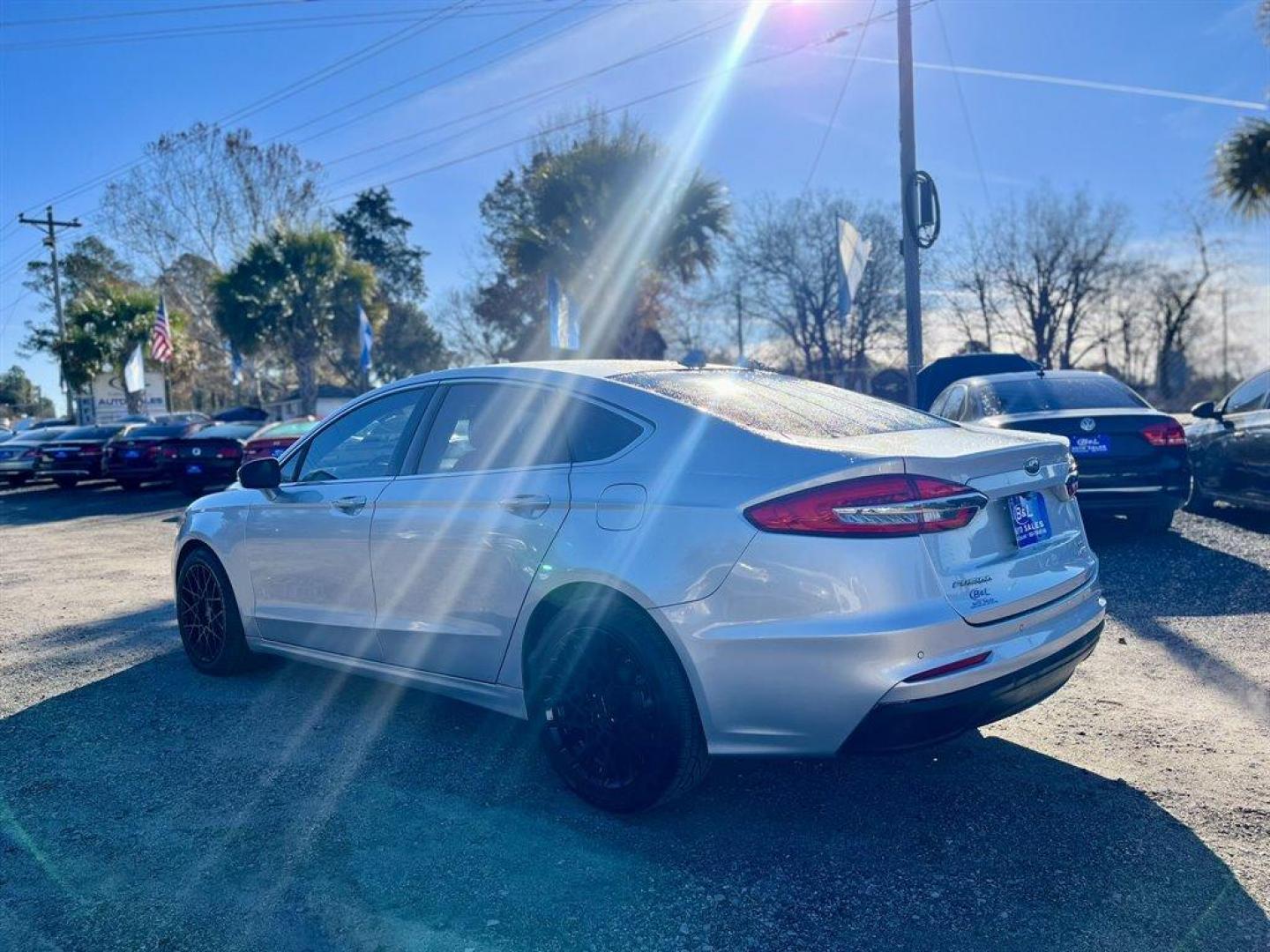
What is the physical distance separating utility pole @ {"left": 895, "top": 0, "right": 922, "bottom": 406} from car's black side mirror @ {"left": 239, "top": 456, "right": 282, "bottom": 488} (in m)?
10.4

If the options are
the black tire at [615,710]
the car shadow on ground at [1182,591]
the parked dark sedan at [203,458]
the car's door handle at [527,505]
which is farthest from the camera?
the parked dark sedan at [203,458]

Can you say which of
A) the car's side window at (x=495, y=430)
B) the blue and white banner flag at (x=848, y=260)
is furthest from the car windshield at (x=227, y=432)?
the car's side window at (x=495, y=430)

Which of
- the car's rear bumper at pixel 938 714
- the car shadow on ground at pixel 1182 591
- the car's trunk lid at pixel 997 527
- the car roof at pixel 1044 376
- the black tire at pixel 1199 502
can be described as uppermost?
the car roof at pixel 1044 376

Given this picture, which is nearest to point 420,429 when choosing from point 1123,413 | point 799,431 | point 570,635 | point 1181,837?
point 570,635

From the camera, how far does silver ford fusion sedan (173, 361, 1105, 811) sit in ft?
9.39

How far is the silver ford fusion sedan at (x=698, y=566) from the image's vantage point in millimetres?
2863

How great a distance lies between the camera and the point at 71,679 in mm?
5305

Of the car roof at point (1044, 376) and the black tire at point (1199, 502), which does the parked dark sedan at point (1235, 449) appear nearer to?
the black tire at point (1199, 502)

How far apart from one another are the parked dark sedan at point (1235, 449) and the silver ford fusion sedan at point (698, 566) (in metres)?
5.97

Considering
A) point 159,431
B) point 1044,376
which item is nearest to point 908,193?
point 1044,376

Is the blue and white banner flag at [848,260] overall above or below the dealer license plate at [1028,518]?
above

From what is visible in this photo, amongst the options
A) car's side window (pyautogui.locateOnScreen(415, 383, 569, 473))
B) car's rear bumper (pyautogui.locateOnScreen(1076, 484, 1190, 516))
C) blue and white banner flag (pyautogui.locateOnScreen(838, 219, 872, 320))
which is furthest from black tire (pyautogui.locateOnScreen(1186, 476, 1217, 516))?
car's side window (pyautogui.locateOnScreen(415, 383, 569, 473))

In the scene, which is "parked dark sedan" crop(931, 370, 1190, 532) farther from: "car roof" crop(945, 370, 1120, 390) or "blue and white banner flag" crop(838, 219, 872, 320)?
"blue and white banner flag" crop(838, 219, 872, 320)

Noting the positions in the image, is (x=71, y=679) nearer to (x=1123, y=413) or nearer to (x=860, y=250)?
(x=1123, y=413)
